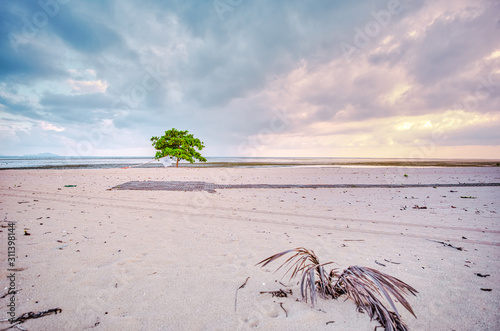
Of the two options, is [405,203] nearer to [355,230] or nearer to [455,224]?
[455,224]

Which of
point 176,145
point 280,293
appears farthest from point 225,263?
point 176,145

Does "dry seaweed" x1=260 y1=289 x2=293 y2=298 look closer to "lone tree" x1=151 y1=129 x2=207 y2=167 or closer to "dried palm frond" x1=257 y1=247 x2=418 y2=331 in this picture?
"dried palm frond" x1=257 y1=247 x2=418 y2=331

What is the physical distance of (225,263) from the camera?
3209mm

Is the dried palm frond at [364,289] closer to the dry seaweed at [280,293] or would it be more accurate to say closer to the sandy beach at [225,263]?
the sandy beach at [225,263]

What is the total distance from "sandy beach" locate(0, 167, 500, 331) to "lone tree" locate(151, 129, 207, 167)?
19.9m

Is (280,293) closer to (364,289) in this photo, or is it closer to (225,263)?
(364,289)

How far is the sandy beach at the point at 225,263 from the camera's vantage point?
209 cm

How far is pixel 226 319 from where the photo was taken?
2080 millimetres

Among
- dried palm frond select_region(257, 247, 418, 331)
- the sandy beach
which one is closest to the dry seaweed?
the sandy beach

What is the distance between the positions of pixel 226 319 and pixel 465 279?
309cm

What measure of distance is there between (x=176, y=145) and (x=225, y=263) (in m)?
25.7

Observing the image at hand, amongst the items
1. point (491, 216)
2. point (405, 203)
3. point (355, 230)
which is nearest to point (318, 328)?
point (355, 230)

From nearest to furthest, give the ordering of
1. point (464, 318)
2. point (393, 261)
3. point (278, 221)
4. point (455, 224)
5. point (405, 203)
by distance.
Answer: point (464, 318) < point (393, 261) < point (455, 224) < point (278, 221) < point (405, 203)

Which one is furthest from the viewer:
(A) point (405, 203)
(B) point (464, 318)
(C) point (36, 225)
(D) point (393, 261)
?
(A) point (405, 203)
